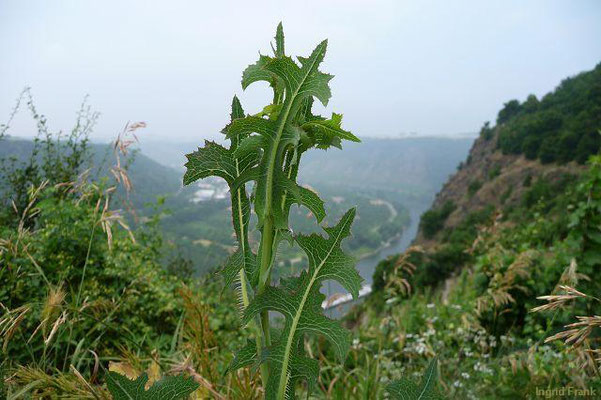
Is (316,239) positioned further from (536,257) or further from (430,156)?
(430,156)

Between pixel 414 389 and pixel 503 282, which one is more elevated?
pixel 414 389

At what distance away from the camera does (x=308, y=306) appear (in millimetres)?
898

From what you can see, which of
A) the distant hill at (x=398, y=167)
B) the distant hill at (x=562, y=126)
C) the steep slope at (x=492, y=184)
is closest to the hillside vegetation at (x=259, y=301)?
the steep slope at (x=492, y=184)

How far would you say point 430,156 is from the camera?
609 ft

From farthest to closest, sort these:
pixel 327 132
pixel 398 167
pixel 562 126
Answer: pixel 398 167, pixel 562 126, pixel 327 132

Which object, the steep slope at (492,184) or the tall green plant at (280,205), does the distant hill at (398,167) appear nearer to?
the steep slope at (492,184)

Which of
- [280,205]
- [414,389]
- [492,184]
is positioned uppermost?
[280,205]

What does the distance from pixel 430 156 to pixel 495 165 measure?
140720mm

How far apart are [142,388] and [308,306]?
15.6 inches

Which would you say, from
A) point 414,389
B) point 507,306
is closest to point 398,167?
point 507,306

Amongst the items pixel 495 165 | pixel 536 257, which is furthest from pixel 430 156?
pixel 536 257

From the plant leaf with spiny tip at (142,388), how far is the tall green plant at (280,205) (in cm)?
13

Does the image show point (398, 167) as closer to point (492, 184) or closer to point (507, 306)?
point (492, 184)

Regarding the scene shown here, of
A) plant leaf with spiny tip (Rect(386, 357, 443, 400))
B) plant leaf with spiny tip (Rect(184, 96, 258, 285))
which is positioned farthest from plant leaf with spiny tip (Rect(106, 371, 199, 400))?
plant leaf with spiny tip (Rect(386, 357, 443, 400))
